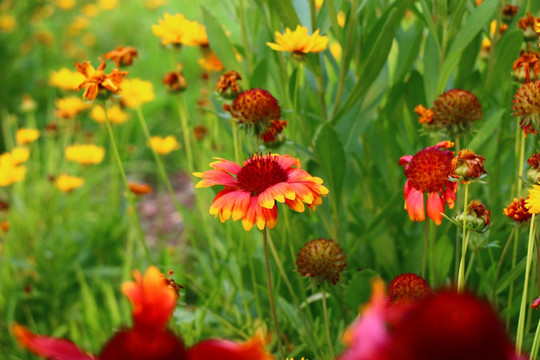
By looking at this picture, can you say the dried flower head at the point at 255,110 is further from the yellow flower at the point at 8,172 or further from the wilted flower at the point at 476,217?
the yellow flower at the point at 8,172

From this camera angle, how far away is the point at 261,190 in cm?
92

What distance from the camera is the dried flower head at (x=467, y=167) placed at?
0.84m

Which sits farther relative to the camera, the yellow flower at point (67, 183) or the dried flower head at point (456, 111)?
the yellow flower at point (67, 183)

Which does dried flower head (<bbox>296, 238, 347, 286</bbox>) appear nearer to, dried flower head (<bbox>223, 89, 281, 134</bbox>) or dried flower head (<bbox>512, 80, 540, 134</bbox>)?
dried flower head (<bbox>223, 89, 281, 134</bbox>)

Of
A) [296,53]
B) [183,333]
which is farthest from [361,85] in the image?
[183,333]

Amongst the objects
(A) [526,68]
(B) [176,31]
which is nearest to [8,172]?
(B) [176,31]

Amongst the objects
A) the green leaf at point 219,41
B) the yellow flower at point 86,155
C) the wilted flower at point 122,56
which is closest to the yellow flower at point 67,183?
the yellow flower at point 86,155

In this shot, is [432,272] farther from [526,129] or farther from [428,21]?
[428,21]

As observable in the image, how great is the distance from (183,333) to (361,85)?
2.20 feet

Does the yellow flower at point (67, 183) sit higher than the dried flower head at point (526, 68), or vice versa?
the dried flower head at point (526, 68)

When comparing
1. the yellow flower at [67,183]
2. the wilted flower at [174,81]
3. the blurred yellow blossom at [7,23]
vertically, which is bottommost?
the yellow flower at [67,183]

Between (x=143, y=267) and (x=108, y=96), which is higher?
(x=108, y=96)

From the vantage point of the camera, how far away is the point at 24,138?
2.09m

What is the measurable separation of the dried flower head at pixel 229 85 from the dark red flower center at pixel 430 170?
0.41 metres
